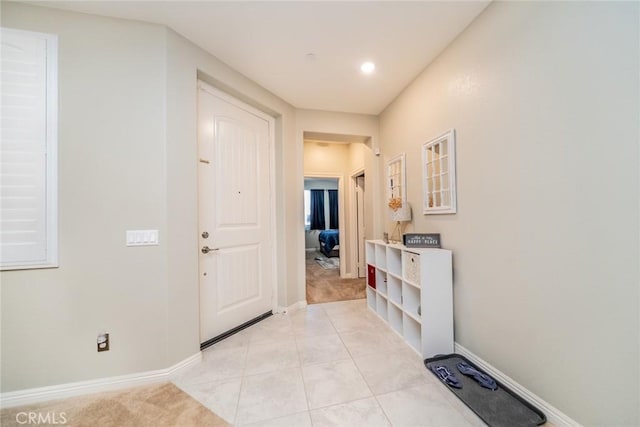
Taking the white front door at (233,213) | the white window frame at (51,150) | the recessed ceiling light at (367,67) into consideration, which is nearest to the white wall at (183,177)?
the white front door at (233,213)

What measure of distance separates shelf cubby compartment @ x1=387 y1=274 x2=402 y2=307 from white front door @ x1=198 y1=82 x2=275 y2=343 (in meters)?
1.39

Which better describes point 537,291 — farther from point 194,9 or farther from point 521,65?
point 194,9

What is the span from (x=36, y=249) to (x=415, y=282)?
2.76 meters

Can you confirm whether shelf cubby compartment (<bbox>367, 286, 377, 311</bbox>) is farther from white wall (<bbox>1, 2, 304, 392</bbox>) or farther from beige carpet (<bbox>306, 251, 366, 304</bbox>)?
white wall (<bbox>1, 2, 304, 392</bbox>)

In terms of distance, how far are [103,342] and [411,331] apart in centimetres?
240

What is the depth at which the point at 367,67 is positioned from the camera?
7.42 ft

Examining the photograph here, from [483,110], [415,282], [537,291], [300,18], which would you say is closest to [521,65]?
[483,110]

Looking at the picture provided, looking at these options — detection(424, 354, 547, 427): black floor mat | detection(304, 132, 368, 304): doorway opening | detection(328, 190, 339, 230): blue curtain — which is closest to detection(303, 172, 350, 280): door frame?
detection(304, 132, 368, 304): doorway opening

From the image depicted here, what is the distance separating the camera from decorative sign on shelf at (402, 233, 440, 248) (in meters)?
2.07

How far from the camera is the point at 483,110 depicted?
1.65 meters

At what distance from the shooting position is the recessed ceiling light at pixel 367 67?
2.22m

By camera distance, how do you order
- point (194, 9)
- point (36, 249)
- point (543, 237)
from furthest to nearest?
point (194, 9)
point (36, 249)
point (543, 237)

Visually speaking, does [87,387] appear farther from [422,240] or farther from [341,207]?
[341,207]

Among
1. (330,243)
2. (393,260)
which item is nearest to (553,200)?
(393,260)
